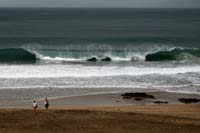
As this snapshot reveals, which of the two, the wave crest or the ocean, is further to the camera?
the wave crest

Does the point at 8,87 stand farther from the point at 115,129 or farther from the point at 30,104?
the point at 115,129

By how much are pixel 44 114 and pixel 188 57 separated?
34.2 metres

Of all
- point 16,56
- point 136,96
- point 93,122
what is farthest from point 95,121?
point 16,56

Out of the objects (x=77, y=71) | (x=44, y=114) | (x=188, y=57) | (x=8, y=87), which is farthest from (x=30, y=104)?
(x=188, y=57)

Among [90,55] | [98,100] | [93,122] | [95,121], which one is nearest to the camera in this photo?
[93,122]

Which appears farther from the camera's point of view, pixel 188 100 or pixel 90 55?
pixel 90 55

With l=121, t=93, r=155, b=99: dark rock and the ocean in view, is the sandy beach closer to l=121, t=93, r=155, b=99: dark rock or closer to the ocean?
l=121, t=93, r=155, b=99: dark rock

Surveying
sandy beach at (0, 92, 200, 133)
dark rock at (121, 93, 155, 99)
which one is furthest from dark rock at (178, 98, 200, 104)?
sandy beach at (0, 92, 200, 133)

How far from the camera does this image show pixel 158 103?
29969 millimetres

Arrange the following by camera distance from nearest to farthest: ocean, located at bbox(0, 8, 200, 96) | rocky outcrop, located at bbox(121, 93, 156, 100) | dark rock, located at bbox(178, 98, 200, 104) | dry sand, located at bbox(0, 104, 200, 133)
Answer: dry sand, located at bbox(0, 104, 200, 133), dark rock, located at bbox(178, 98, 200, 104), rocky outcrop, located at bbox(121, 93, 156, 100), ocean, located at bbox(0, 8, 200, 96)

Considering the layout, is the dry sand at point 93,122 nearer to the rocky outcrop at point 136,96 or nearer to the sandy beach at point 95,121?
the sandy beach at point 95,121

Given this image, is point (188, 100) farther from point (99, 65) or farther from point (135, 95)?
point (99, 65)

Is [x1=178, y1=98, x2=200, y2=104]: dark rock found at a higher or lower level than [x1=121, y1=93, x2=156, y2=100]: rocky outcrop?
lower

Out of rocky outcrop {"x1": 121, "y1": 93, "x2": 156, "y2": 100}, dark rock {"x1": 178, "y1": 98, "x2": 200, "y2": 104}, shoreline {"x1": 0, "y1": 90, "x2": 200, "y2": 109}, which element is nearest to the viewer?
shoreline {"x1": 0, "y1": 90, "x2": 200, "y2": 109}
